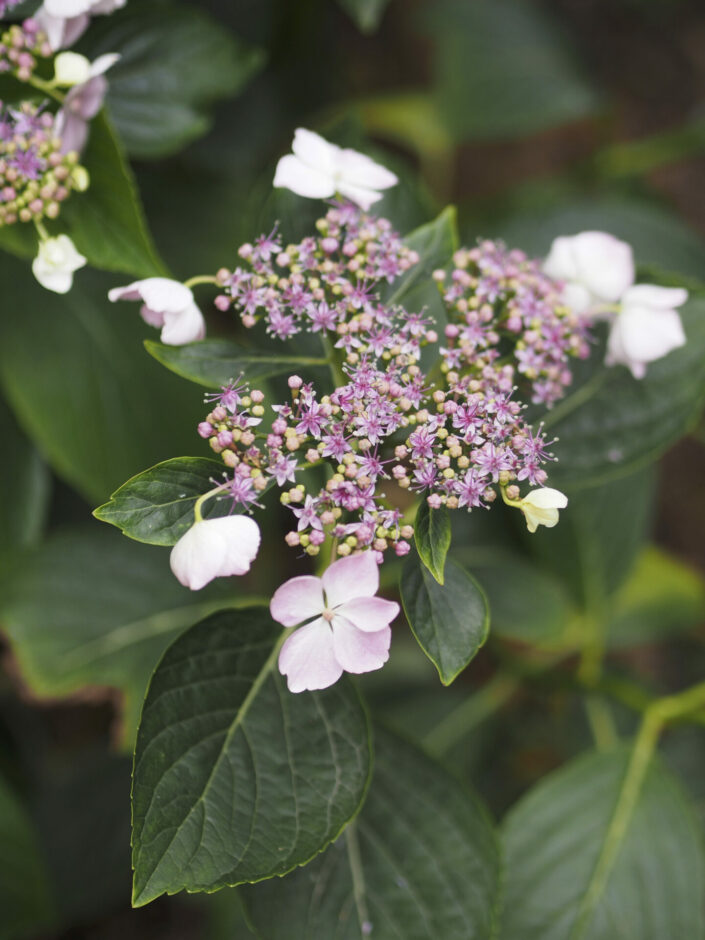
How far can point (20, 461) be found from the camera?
1.40 metres

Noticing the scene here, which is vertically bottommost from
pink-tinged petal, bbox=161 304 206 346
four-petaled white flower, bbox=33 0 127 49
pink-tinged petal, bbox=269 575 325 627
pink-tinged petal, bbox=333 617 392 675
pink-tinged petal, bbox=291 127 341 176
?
pink-tinged petal, bbox=333 617 392 675

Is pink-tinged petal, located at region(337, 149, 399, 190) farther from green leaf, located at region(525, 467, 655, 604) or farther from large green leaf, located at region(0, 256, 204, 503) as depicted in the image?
green leaf, located at region(525, 467, 655, 604)

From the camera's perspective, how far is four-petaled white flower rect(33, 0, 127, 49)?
0.84 metres

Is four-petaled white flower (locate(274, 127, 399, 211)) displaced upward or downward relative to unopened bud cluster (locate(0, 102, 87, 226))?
upward

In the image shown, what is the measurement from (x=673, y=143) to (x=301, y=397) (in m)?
1.35

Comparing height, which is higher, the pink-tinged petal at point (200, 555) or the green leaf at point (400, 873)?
the pink-tinged petal at point (200, 555)

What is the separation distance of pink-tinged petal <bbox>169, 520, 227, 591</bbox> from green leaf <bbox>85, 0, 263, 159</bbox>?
0.70 meters

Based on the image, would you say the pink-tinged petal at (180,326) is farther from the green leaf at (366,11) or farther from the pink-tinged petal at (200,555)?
the green leaf at (366,11)

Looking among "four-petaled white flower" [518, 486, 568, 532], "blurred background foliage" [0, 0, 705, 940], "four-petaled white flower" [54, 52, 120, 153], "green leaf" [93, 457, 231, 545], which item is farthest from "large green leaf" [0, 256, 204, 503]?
"four-petaled white flower" [518, 486, 568, 532]

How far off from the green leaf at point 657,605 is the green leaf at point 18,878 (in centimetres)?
112

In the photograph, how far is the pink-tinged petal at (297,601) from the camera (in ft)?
2.32

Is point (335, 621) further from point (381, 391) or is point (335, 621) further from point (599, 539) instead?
point (599, 539)

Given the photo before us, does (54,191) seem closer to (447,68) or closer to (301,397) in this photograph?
(301,397)

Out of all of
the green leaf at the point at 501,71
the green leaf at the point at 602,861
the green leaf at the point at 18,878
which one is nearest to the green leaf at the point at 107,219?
the green leaf at the point at 18,878
